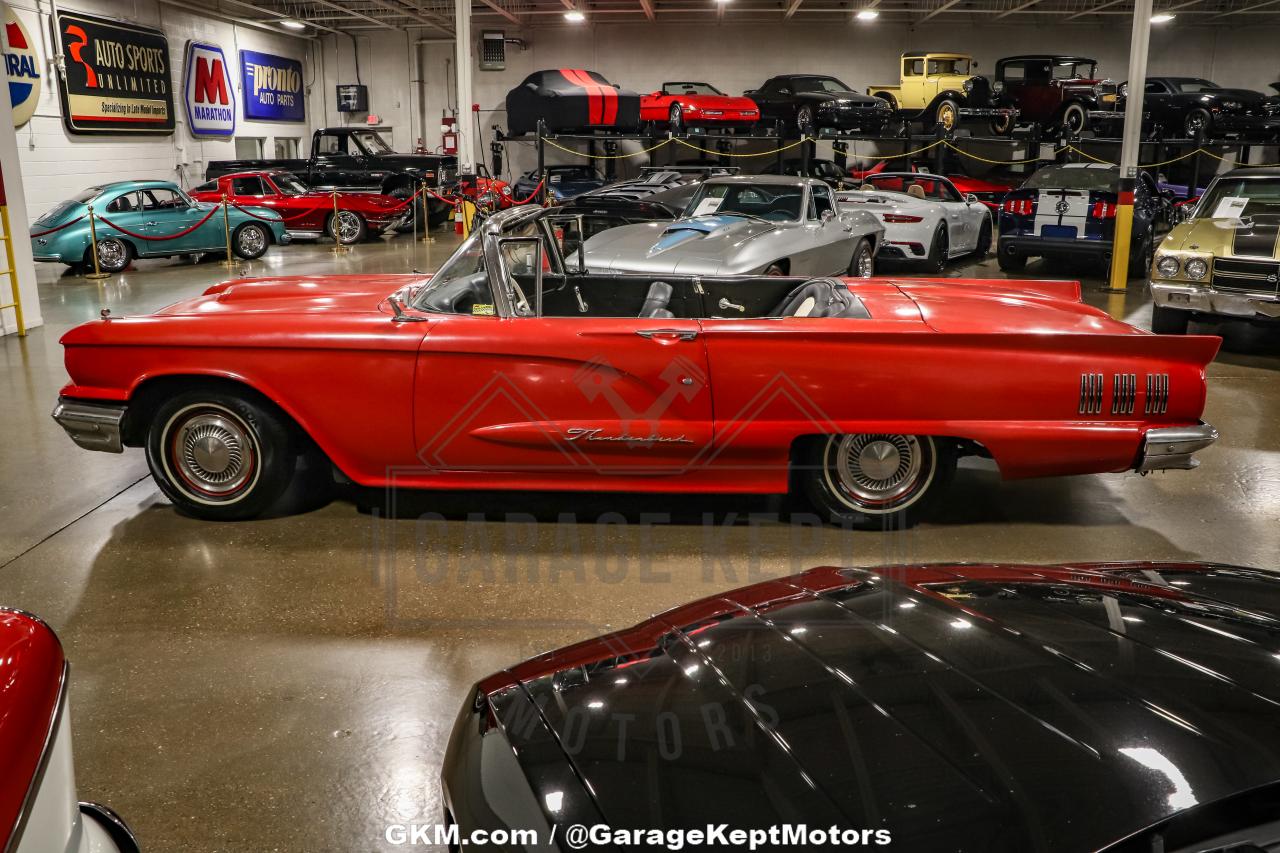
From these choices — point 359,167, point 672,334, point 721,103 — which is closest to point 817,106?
point 721,103

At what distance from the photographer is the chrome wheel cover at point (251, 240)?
51.0ft

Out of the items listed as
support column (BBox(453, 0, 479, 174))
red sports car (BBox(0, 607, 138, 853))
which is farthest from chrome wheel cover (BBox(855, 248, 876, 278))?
red sports car (BBox(0, 607, 138, 853))

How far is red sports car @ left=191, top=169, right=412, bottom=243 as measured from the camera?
1703 centimetres

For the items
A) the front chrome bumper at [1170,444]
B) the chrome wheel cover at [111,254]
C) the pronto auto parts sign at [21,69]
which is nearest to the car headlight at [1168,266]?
the front chrome bumper at [1170,444]

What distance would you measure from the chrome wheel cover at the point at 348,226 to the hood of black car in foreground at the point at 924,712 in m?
16.7

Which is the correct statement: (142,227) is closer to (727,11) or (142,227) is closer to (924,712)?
(924,712)

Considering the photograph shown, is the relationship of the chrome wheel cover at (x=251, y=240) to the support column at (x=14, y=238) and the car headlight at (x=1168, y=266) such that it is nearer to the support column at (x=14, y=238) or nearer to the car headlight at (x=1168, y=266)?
the support column at (x=14, y=238)

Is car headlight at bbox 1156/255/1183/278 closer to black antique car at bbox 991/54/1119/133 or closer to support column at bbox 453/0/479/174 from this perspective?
support column at bbox 453/0/479/174

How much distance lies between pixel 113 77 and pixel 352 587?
1853cm

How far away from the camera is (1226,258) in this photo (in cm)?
823

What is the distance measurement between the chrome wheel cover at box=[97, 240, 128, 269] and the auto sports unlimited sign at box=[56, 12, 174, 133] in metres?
5.25

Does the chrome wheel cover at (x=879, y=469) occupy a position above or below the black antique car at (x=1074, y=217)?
below

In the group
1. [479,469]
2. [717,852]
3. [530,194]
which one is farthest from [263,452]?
[530,194]

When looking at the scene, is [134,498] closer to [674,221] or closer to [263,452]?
[263,452]
